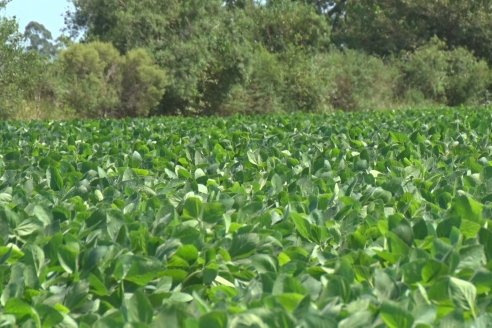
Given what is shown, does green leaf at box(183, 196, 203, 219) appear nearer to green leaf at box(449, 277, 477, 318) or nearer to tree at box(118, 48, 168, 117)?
green leaf at box(449, 277, 477, 318)

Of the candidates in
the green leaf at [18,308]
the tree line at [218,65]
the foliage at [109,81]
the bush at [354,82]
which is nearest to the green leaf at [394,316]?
the green leaf at [18,308]

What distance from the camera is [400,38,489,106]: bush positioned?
44.2 meters

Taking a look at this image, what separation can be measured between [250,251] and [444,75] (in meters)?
44.0

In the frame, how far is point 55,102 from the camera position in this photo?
3039cm

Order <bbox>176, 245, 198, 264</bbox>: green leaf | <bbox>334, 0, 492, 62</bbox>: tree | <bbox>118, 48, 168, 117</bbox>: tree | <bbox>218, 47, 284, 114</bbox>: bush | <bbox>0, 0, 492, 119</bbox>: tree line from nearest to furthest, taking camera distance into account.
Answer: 1. <bbox>176, 245, 198, 264</bbox>: green leaf
2. <bbox>0, 0, 492, 119</bbox>: tree line
3. <bbox>118, 48, 168, 117</bbox>: tree
4. <bbox>218, 47, 284, 114</bbox>: bush
5. <bbox>334, 0, 492, 62</bbox>: tree

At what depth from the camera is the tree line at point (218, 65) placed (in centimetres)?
3014

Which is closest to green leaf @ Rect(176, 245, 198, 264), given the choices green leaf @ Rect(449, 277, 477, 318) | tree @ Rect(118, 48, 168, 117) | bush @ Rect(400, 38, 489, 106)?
green leaf @ Rect(449, 277, 477, 318)

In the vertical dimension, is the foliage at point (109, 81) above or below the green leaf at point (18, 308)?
below

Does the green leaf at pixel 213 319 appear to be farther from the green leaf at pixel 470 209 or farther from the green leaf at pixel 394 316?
the green leaf at pixel 470 209

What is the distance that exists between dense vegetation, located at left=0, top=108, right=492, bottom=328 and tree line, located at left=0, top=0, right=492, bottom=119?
23610 mm

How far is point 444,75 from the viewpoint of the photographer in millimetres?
45312

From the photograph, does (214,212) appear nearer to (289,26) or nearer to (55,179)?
(55,179)

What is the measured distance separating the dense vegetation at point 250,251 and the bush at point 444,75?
39940 mm

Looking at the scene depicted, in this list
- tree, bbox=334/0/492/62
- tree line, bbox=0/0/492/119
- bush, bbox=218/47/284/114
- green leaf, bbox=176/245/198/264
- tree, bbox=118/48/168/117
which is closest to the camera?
green leaf, bbox=176/245/198/264
